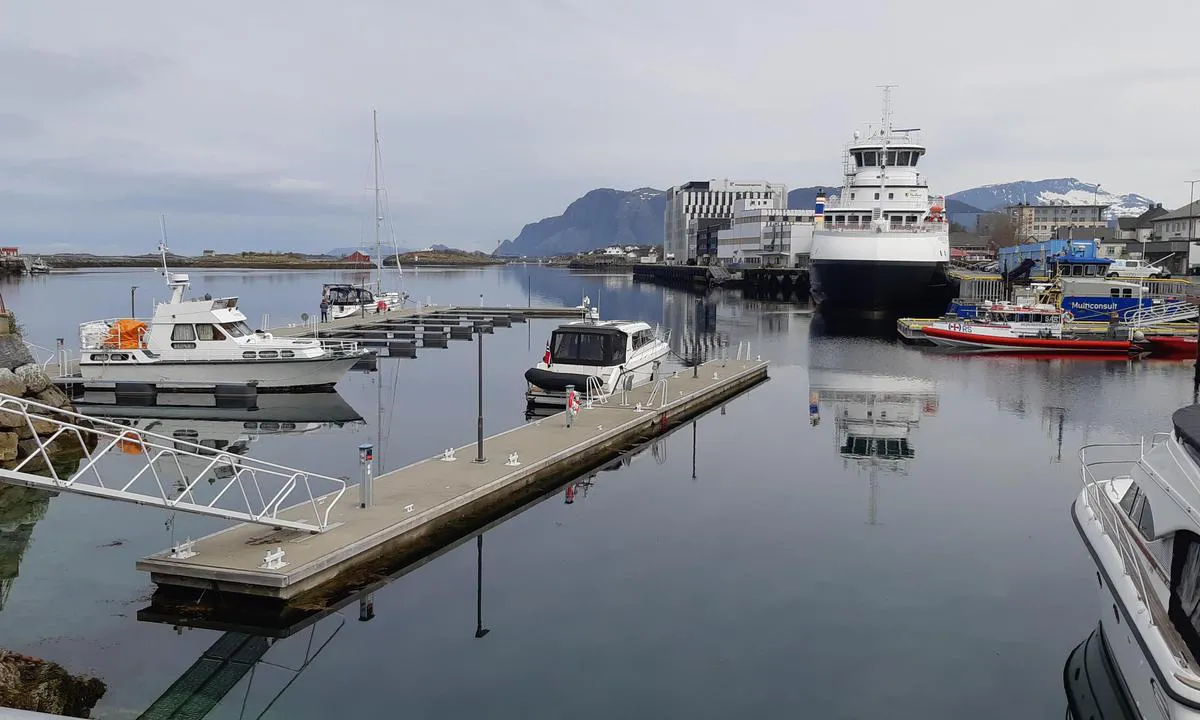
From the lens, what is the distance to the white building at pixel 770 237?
10894cm

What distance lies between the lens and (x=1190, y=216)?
3543 inches

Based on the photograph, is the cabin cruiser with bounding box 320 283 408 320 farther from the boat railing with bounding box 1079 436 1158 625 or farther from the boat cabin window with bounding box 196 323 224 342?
the boat railing with bounding box 1079 436 1158 625

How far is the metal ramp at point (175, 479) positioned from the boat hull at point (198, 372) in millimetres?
5989

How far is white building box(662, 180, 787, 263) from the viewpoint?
162m

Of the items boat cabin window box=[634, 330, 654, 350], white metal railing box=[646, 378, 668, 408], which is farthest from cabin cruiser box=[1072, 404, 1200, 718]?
boat cabin window box=[634, 330, 654, 350]

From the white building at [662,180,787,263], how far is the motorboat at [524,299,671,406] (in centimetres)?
13296

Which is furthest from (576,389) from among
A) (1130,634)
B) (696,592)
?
(1130,634)

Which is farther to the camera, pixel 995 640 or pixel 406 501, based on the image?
pixel 406 501

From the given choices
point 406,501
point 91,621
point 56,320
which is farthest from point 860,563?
point 56,320

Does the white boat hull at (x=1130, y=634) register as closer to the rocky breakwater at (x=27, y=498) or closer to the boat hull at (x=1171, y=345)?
the rocky breakwater at (x=27, y=498)

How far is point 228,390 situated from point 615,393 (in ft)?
42.1

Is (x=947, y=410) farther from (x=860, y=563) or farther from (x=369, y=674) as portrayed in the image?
(x=369, y=674)

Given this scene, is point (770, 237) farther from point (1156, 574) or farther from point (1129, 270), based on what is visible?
point (1156, 574)

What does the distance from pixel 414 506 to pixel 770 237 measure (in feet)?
342
